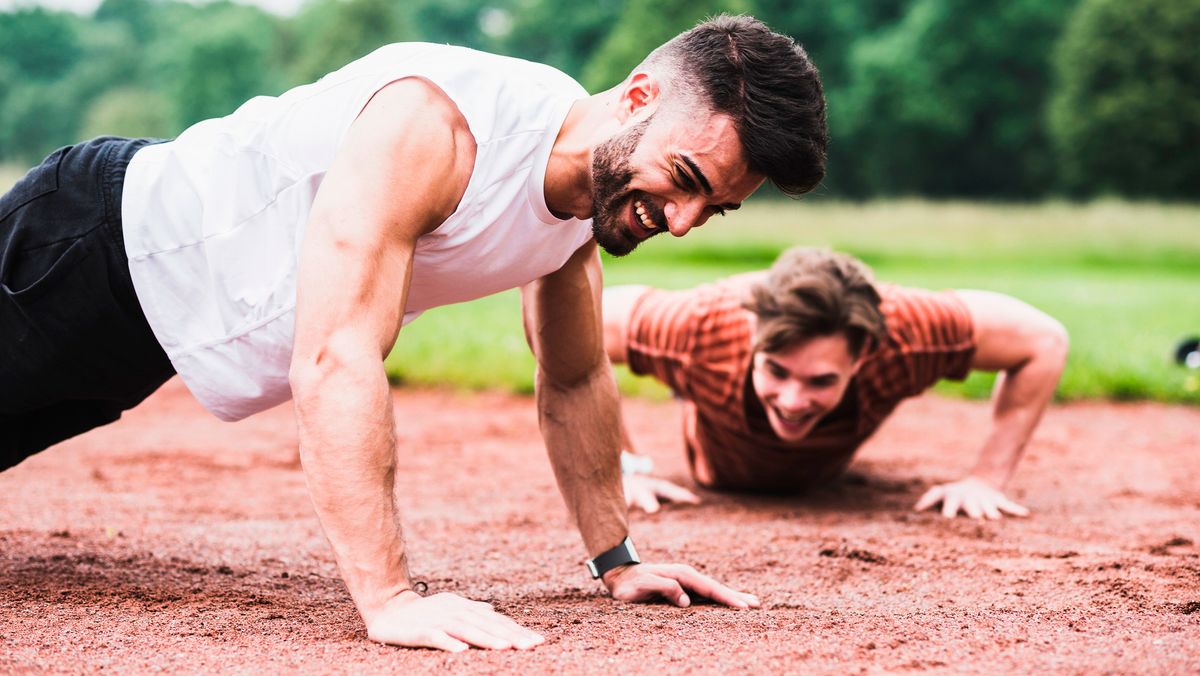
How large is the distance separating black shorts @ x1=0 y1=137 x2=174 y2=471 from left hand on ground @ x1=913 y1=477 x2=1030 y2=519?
2.98 metres

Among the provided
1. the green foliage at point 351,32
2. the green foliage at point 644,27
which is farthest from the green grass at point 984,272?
the green foliage at point 351,32

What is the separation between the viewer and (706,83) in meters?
2.64

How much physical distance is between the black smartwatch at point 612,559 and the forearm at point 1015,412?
7.09ft

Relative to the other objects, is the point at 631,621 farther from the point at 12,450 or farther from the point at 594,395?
the point at 12,450

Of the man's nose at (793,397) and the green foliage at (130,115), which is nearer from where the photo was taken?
the man's nose at (793,397)

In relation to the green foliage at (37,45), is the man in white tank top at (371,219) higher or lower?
lower

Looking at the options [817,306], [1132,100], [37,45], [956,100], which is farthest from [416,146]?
[37,45]

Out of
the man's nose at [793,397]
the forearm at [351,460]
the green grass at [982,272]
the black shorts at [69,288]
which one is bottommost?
the green grass at [982,272]

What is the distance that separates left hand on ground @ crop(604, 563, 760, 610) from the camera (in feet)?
10.1

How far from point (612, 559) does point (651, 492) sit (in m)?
1.64

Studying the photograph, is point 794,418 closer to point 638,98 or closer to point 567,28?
point 638,98

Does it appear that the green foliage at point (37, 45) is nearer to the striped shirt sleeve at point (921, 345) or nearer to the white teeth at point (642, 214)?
the striped shirt sleeve at point (921, 345)

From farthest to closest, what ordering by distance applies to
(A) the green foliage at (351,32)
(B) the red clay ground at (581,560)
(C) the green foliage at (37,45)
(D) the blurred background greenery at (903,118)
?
(C) the green foliage at (37,45), (A) the green foliage at (351,32), (D) the blurred background greenery at (903,118), (B) the red clay ground at (581,560)

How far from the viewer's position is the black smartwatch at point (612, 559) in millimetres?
3215
